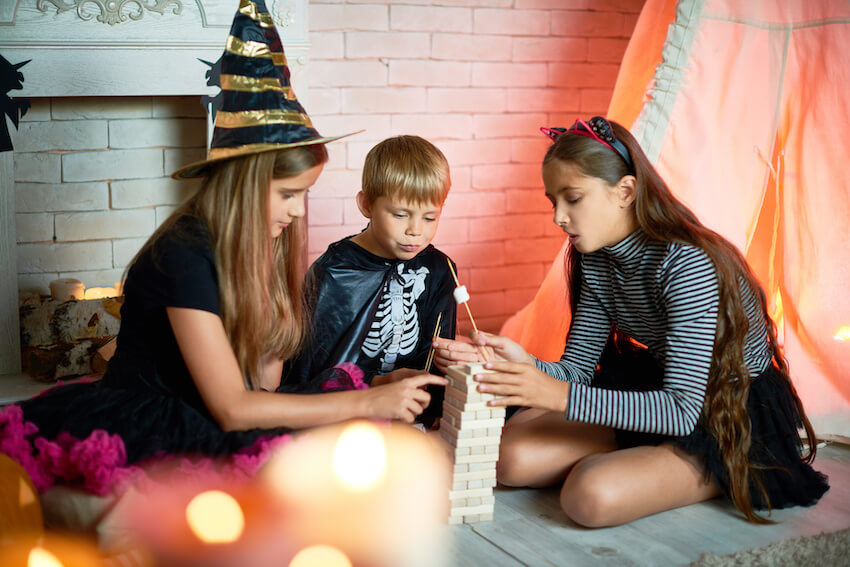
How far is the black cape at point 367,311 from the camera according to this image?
2143 millimetres

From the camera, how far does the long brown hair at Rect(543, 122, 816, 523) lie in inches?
Result: 66.6

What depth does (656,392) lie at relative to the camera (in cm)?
166

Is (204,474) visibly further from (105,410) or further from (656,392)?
(656,392)

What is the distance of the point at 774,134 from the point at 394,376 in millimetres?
1270

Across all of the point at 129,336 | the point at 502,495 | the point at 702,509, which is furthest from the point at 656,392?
the point at 129,336

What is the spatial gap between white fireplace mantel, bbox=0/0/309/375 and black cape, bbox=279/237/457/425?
32.9 inches

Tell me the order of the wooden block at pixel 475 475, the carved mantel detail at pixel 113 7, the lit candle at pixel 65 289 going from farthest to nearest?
the lit candle at pixel 65 289
the carved mantel detail at pixel 113 7
the wooden block at pixel 475 475

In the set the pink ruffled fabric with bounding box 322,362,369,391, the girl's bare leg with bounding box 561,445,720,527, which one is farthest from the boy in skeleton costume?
the girl's bare leg with bounding box 561,445,720,527

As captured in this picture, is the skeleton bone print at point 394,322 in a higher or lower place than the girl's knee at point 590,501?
higher

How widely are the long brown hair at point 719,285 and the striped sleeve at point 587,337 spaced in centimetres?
27

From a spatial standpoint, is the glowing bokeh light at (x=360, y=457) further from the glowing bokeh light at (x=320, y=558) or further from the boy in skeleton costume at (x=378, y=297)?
the boy in skeleton costume at (x=378, y=297)

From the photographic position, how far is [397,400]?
1.58 metres

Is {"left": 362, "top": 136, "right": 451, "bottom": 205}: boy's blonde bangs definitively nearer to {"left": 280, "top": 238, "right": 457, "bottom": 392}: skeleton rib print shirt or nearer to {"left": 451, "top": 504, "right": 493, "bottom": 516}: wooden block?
{"left": 280, "top": 238, "right": 457, "bottom": 392}: skeleton rib print shirt

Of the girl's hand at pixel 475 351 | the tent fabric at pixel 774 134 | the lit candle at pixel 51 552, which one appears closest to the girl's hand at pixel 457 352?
the girl's hand at pixel 475 351
